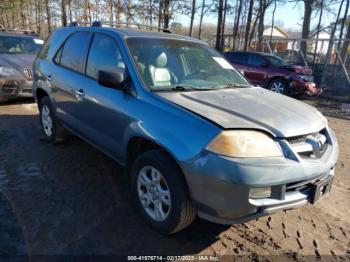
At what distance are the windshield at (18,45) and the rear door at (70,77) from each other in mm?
4849

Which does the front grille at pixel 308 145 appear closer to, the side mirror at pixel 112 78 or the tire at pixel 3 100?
the side mirror at pixel 112 78

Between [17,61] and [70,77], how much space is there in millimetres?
4659

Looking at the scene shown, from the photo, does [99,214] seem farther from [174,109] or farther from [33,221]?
[174,109]

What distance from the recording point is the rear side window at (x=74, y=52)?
426cm

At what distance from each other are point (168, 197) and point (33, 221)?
134 centimetres

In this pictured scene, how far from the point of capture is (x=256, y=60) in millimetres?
12688

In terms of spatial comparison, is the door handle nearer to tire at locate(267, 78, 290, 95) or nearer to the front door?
the front door

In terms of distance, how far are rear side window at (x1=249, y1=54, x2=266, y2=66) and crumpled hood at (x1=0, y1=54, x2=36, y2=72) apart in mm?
7701

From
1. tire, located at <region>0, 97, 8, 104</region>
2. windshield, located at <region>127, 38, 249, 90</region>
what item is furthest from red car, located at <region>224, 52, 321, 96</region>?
windshield, located at <region>127, 38, 249, 90</region>

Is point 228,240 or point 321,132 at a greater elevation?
point 321,132

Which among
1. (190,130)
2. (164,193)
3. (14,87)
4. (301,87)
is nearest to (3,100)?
(14,87)

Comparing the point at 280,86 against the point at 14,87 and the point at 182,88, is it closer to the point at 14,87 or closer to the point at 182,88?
the point at 14,87

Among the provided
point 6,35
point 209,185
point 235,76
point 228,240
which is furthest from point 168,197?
point 6,35

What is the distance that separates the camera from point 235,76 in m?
4.12
